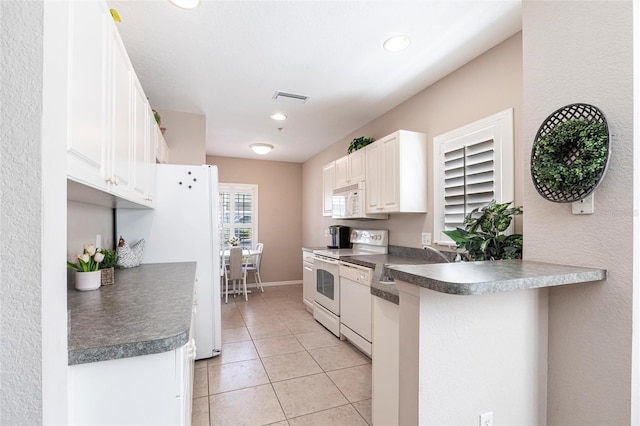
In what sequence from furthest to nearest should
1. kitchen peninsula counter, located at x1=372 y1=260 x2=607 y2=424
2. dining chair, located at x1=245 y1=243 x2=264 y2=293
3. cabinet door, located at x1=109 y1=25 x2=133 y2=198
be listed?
1. dining chair, located at x1=245 y1=243 x2=264 y2=293
2. cabinet door, located at x1=109 y1=25 x2=133 y2=198
3. kitchen peninsula counter, located at x1=372 y1=260 x2=607 y2=424

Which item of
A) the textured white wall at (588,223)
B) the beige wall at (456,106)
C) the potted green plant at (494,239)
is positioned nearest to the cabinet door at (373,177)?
the beige wall at (456,106)

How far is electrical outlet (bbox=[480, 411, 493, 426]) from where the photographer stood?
1.26 m

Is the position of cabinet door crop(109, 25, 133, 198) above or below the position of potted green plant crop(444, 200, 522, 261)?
above

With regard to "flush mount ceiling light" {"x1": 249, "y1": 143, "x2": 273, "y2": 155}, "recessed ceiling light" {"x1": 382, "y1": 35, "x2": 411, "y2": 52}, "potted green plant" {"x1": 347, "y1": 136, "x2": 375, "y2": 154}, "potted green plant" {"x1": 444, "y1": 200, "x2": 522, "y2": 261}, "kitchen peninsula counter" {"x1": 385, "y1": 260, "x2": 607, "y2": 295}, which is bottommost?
"kitchen peninsula counter" {"x1": 385, "y1": 260, "x2": 607, "y2": 295}

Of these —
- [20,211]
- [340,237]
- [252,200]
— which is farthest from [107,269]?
[252,200]

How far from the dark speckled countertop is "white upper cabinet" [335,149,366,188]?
2299 mm

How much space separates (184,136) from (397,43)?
2.57m

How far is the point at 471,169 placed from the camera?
242 cm

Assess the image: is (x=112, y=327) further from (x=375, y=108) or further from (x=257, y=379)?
(x=375, y=108)

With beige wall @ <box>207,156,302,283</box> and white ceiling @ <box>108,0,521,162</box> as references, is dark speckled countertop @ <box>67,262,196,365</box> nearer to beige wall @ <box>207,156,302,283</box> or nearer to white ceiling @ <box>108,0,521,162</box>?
white ceiling @ <box>108,0,521,162</box>

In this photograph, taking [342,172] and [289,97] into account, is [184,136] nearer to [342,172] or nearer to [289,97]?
[289,97]

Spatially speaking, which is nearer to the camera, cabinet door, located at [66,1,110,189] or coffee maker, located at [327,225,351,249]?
cabinet door, located at [66,1,110,189]

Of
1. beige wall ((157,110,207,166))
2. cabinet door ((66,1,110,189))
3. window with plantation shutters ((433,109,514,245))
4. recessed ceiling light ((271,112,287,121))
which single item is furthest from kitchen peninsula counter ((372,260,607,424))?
beige wall ((157,110,207,166))

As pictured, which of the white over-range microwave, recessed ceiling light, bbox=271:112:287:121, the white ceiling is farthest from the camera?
recessed ceiling light, bbox=271:112:287:121
